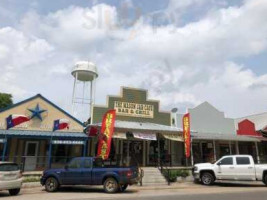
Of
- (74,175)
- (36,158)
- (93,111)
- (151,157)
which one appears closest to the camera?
(74,175)

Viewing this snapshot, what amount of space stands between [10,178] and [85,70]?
52.9ft

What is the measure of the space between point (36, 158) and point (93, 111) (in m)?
5.40

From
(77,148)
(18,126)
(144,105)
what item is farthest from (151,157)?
(18,126)

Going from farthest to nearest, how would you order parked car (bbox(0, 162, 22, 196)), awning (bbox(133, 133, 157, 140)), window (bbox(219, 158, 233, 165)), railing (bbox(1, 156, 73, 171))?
awning (bbox(133, 133, 157, 140))
railing (bbox(1, 156, 73, 171))
window (bbox(219, 158, 233, 165))
parked car (bbox(0, 162, 22, 196))

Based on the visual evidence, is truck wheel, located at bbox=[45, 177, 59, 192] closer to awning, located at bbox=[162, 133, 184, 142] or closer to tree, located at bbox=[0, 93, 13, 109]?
awning, located at bbox=[162, 133, 184, 142]

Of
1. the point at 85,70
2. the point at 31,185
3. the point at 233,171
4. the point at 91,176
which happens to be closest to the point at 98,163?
the point at 91,176

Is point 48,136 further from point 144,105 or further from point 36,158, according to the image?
point 144,105

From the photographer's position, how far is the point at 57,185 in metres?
14.4

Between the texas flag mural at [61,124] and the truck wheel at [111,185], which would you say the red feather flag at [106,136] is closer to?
the texas flag mural at [61,124]

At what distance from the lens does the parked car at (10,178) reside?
41.9 ft

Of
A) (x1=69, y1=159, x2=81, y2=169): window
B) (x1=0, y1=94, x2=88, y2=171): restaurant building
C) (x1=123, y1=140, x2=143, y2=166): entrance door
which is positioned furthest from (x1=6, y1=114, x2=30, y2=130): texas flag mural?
(x1=123, y1=140, x2=143, y2=166): entrance door

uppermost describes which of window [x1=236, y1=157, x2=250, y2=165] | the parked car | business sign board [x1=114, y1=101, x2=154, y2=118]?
business sign board [x1=114, y1=101, x2=154, y2=118]

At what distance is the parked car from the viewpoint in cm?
1276

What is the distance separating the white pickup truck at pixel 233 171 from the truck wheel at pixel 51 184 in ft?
28.4
